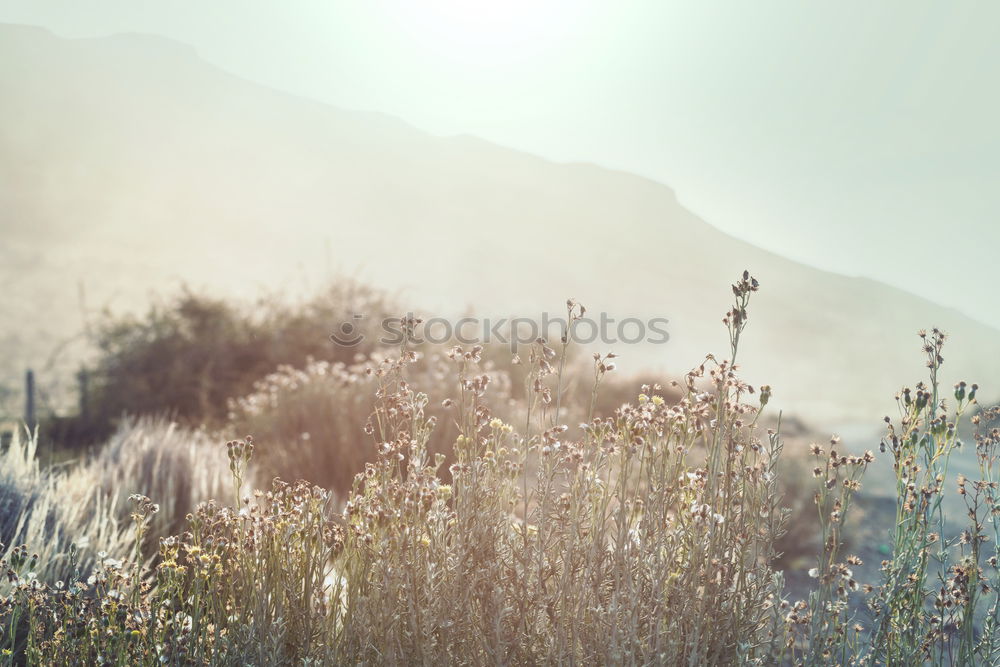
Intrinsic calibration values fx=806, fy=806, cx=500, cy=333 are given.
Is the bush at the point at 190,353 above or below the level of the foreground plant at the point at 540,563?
below

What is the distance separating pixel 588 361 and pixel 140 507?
973 cm

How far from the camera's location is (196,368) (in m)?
11.0

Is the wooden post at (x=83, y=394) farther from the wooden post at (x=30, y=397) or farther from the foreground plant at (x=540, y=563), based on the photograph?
the foreground plant at (x=540, y=563)

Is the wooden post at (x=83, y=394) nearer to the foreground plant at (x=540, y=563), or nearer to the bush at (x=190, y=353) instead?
the bush at (x=190, y=353)

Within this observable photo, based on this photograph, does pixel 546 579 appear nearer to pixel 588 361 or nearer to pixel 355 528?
pixel 355 528

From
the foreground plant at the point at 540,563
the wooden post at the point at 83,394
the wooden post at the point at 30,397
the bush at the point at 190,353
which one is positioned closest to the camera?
the foreground plant at the point at 540,563

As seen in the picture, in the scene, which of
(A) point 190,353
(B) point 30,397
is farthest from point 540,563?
(A) point 190,353

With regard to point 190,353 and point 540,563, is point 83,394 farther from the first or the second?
point 540,563

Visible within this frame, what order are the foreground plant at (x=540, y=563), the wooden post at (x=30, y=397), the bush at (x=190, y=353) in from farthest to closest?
the bush at (x=190, y=353)
the wooden post at (x=30, y=397)
the foreground plant at (x=540, y=563)

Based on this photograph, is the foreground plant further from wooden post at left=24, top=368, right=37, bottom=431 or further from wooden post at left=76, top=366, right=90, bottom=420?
wooden post at left=76, top=366, right=90, bottom=420

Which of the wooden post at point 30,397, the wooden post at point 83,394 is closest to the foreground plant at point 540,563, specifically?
the wooden post at point 30,397

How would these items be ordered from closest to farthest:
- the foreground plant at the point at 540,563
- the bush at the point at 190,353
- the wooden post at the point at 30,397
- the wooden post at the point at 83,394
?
the foreground plant at the point at 540,563 < the wooden post at the point at 30,397 < the bush at the point at 190,353 < the wooden post at the point at 83,394

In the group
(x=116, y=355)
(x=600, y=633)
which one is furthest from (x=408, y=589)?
(x=116, y=355)

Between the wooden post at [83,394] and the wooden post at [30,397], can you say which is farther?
the wooden post at [83,394]
